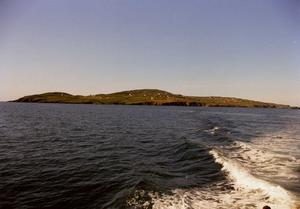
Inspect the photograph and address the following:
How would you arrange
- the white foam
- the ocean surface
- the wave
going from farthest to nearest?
1. the ocean surface
2. the white foam
3. the wave

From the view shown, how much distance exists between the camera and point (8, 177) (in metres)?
22.6

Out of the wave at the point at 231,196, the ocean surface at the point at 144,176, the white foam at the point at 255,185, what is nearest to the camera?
the wave at the point at 231,196

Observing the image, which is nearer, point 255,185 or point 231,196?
point 231,196

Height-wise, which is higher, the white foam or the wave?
the white foam

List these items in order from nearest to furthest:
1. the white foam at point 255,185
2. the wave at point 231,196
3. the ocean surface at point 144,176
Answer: the wave at point 231,196 → the white foam at point 255,185 → the ocean surface at point 144,176

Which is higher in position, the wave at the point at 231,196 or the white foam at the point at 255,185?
the white foam at the point at 255,185

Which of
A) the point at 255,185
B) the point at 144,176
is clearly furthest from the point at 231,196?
the point at 144,176

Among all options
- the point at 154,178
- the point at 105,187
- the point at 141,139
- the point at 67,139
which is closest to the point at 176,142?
the point at 141,139

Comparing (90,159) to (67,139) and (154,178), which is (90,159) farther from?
(67,139)

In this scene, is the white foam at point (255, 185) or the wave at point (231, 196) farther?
the white foam at point (255, 185)

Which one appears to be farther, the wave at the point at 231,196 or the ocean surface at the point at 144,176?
the ocean surface at the point at 144,176

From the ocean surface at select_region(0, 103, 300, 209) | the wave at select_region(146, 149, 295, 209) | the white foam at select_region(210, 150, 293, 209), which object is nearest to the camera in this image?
the wave at select_region(146, 149, 295, 209)

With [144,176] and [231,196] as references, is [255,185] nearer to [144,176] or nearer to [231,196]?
[231,196]

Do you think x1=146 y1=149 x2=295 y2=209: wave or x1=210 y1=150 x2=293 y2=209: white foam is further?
x1=210 y1=150 x2=293 y2=209: white foam
